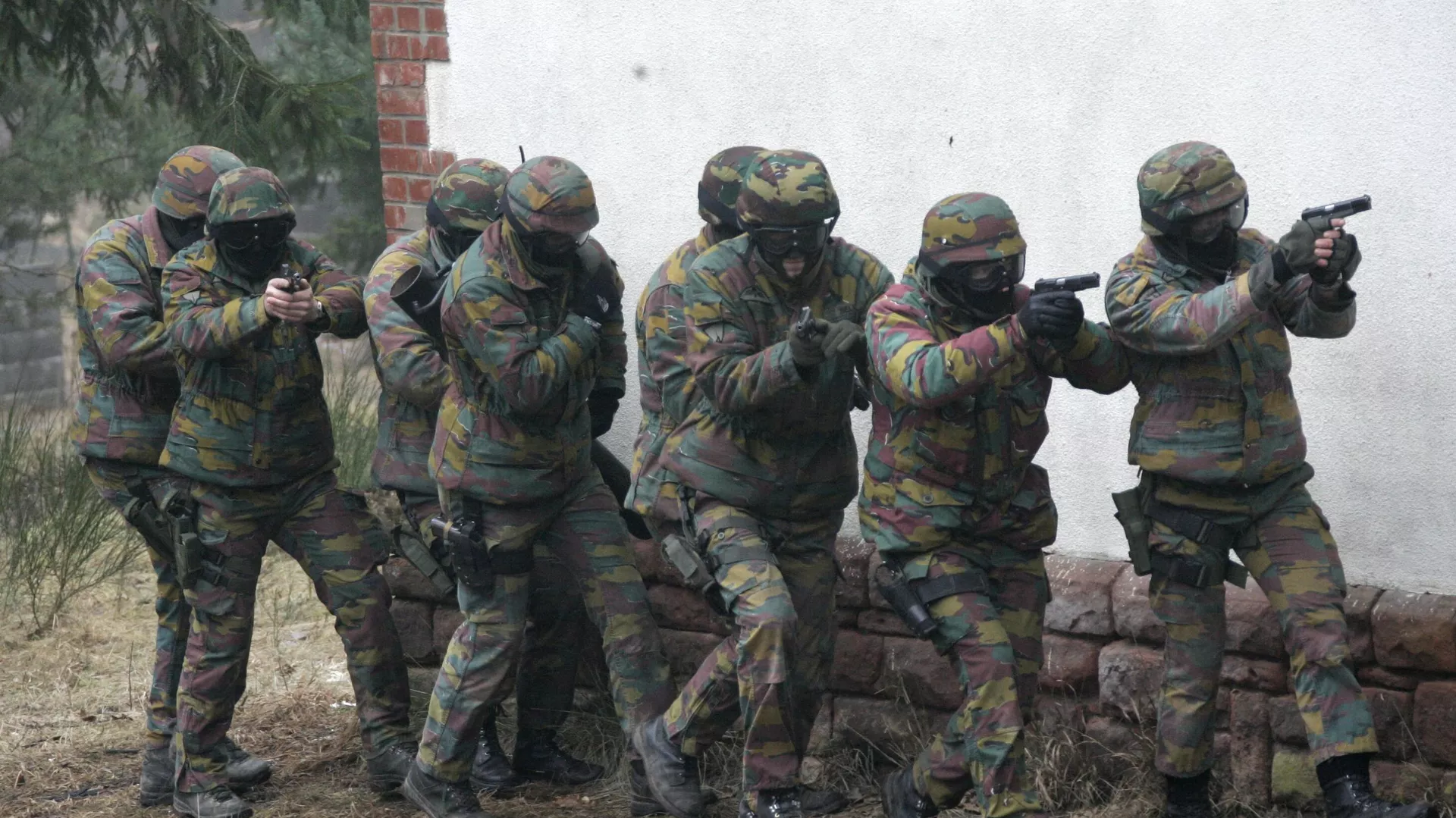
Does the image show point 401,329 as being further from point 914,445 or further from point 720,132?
point 914,445

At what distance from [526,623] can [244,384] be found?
1.20 meters

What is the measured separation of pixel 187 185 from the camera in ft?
18.6

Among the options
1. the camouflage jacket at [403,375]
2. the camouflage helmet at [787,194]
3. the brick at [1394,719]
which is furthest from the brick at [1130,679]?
the camouflage jacket at [403,375]

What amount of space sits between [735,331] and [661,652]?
3.78 feet

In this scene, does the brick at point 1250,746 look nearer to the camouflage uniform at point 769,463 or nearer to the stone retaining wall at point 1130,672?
the stone retaining wall at point 1130,672

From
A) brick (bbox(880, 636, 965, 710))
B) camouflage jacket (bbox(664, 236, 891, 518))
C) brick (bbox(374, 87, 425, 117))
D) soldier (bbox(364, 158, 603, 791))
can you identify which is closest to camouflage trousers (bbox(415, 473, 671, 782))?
soldier (bbox(364, 158, 603, 791))

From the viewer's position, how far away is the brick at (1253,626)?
494cm

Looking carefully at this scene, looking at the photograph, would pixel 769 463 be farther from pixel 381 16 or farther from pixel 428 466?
pixel 381 16

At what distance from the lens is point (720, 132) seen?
5957mm

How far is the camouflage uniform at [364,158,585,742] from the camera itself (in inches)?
217

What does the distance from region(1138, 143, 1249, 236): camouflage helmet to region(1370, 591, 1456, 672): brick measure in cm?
126

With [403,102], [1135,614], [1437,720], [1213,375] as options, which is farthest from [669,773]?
[403,102]

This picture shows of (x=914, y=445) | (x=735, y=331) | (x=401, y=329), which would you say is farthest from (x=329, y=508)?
(x=914, y=445)

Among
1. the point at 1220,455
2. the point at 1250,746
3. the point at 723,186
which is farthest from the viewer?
the point at 723,186
